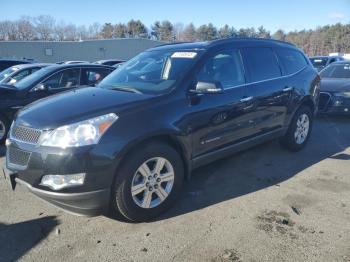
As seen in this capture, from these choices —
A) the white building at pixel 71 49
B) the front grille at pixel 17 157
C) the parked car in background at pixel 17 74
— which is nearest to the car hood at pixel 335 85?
the front grille at pixel 17 157

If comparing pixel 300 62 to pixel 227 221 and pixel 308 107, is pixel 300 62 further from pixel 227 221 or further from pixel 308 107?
pixel 227 221

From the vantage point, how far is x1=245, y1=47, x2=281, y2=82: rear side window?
15.5ft

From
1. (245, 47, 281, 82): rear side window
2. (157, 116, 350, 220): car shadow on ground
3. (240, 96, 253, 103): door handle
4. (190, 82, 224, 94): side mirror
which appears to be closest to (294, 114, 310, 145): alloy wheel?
(157, 116, 350, 220): car shadow on ground

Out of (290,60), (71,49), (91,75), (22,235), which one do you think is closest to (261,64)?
(290,60)

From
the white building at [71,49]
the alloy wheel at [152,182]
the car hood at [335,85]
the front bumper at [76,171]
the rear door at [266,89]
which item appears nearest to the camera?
the front bumper at [76,171]

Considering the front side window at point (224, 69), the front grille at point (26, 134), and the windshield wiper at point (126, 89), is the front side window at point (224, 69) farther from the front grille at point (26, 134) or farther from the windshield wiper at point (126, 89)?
the front grille at point (26, 134)

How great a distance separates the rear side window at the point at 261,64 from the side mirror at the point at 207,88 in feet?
3.40

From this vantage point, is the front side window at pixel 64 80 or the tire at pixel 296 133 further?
the front side window at pixel 64 80

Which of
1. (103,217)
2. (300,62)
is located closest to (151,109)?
(103,217)

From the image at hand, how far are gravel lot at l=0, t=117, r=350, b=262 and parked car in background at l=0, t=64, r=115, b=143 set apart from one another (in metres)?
2.67

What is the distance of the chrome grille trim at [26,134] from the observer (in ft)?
A: 10.4

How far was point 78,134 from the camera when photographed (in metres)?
3.08

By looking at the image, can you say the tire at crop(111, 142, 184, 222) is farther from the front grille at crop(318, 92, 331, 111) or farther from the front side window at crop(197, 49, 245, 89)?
the front grille at crop(318, 92, 331, 111)

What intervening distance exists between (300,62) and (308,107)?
31.4 inches
